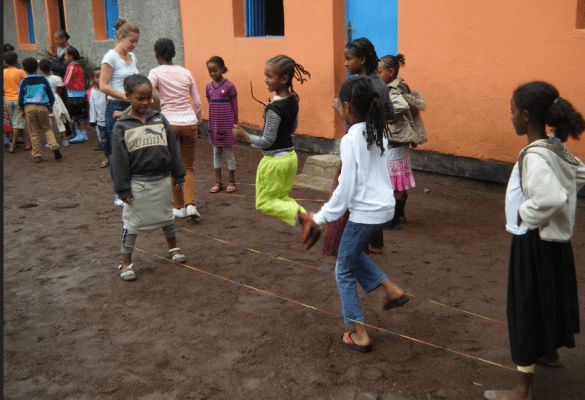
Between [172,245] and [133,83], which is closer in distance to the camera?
[133,83]

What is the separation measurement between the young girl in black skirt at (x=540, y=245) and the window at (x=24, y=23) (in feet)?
63.2

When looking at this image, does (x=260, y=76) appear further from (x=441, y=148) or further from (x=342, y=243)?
(x=342, y=243)

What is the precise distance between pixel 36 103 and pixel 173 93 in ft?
15.2

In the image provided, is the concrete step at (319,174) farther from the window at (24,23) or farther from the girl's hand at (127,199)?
the window at (24,23)

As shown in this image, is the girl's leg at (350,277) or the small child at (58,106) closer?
the girl's leg at (350,277)

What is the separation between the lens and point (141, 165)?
196 inches

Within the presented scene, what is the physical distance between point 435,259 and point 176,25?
8265 mm

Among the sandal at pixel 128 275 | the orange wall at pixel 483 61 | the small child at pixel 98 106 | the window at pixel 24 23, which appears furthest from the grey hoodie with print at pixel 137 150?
the window at pixel 24 23

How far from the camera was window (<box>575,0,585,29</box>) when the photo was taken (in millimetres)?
6504

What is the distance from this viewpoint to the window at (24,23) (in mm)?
19812

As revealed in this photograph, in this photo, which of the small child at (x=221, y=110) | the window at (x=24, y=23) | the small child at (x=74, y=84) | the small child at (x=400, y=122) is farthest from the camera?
the window at (x=24, y=23)

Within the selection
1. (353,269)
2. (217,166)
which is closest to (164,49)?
(217,166)

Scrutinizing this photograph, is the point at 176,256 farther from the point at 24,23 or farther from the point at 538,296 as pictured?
the point at 24,23

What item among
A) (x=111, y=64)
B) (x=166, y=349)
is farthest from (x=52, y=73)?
(x=166, y=349)
